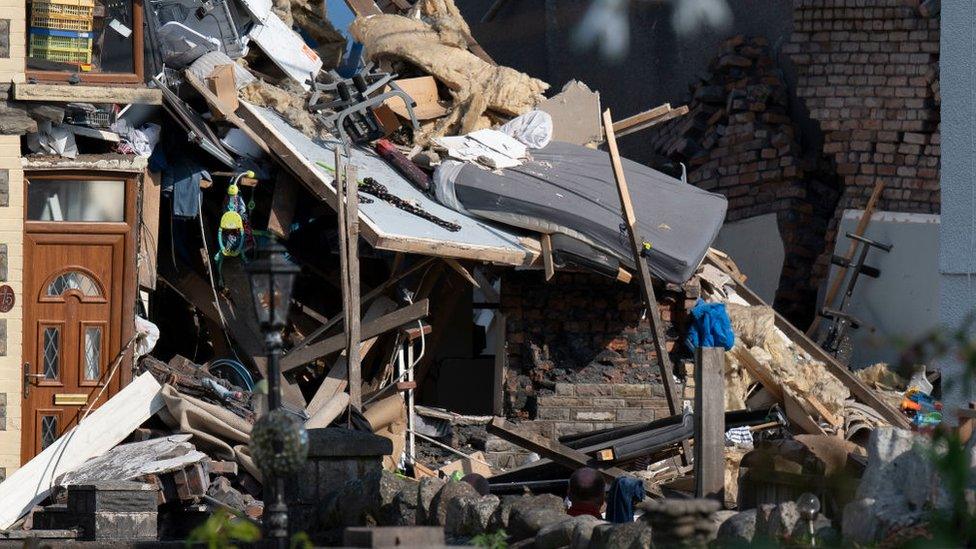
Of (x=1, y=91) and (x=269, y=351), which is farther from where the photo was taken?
(x=1, y=91)

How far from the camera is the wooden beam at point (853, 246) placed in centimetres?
1852

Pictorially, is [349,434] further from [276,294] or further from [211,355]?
[211,355]

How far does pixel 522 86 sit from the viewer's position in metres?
17.6

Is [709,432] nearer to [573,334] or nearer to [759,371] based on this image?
[573,334]

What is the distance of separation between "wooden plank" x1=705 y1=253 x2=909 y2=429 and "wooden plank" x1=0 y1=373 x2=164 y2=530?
248 inches

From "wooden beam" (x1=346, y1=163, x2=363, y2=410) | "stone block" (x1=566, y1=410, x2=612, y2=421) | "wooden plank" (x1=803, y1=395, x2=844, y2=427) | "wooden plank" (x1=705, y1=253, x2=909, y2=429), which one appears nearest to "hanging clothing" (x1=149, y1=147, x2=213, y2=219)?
"wooden beam" (x1=346, y1=163, x2=363, y2=410)

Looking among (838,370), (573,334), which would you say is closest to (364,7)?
(573,334)

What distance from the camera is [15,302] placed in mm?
13805

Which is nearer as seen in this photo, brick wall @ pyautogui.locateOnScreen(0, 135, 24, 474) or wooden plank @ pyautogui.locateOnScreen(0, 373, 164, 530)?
wooden plank @ pyautogui.locateOnScreen(0, 373, 164, 530)

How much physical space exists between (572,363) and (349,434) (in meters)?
5.70

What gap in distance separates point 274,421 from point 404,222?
671 cm

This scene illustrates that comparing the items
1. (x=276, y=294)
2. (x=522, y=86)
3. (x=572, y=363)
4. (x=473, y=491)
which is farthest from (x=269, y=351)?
(x=522, y=86)

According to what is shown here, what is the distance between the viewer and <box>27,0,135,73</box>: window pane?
A: 1388 centimetres

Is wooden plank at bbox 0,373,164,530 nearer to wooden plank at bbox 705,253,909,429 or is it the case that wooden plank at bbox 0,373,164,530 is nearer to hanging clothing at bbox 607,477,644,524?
hanging clothing at bbox 607,477,644,524
